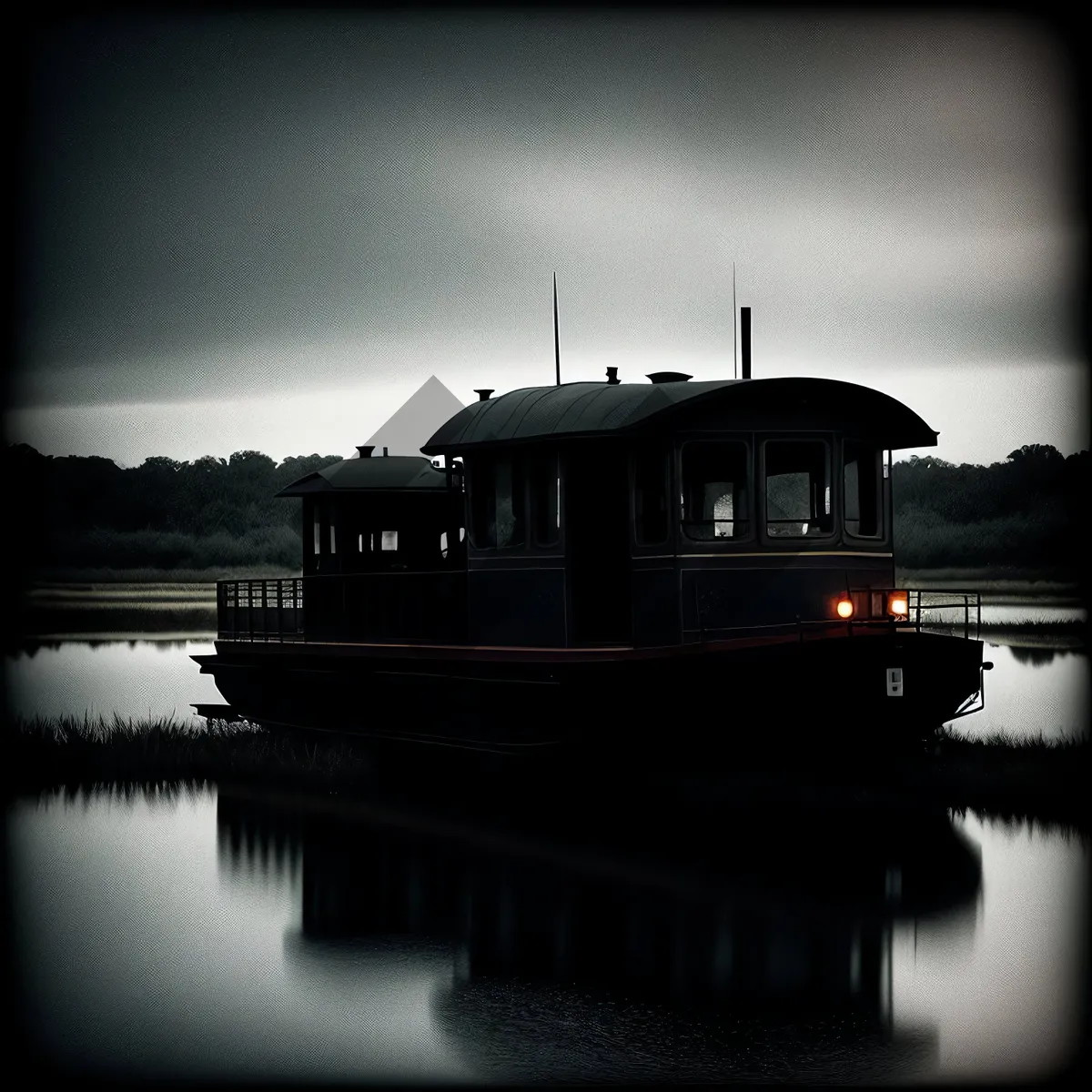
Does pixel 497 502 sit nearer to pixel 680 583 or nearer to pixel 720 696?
pixel 680 583

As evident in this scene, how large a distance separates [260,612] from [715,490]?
8.60 metres

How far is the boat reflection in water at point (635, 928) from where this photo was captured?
736 cm

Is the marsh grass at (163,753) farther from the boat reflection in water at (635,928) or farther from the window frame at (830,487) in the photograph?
the window frame at (830,487)

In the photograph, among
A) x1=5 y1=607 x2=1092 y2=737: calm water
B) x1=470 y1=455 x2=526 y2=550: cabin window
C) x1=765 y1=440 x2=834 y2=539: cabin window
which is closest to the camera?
x1=765 y1=440 x2=834 y2=539: cabin window

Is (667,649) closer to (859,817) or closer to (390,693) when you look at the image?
(859,817)

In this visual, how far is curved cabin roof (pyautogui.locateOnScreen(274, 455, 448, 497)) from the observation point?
19906 millimetres

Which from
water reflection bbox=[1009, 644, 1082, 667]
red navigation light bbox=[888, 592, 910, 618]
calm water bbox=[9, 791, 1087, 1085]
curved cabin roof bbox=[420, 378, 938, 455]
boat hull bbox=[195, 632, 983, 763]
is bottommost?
water reflection bbox=[1009, 644, 1082, 667]

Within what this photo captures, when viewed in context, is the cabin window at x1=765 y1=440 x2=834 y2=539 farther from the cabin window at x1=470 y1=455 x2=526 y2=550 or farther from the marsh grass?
the marsh grass

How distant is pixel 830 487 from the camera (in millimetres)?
14820

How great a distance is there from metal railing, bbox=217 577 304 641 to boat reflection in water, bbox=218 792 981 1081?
5897mm

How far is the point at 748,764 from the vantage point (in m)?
13.7

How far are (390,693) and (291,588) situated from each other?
3628mm

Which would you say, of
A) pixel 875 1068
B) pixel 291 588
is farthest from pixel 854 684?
pixel 291 588

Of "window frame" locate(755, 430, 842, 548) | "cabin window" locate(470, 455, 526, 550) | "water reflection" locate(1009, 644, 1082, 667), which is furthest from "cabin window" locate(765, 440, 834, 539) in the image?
"water reflection" locate(1009, 644, 1082, 667)
